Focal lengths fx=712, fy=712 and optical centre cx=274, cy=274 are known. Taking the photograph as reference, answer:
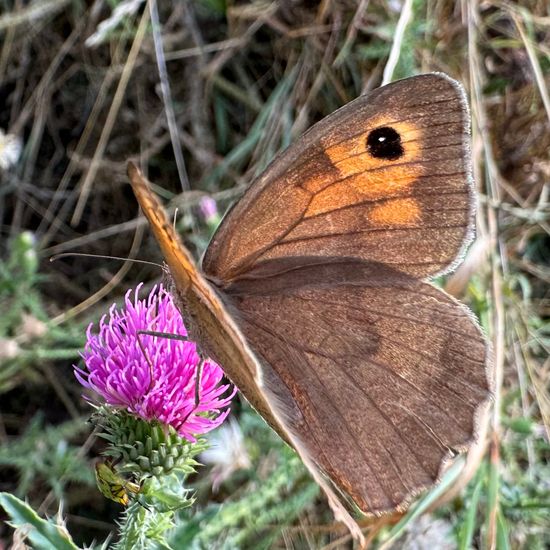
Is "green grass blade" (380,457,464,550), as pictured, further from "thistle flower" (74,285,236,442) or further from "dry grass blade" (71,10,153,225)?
"dry grass blade" (71,10,153,225)

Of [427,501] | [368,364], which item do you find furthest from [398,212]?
[427,501]

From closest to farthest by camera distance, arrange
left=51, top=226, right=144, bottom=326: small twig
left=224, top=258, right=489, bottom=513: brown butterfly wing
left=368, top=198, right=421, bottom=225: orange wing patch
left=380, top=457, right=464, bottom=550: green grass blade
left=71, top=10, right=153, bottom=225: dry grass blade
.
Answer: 1. left=224, top=258, right=489, bottom=513: brown butterfly wing
2. left=368, top=198, right=421, bottom=225: orange wing patch
3. left=380, top=457, right=464, bottom=550: green grass blade
4. left=51, top=226, right=144, bottom=326: small twig
5. left=71, top=10, right=153, bottom=225: dry grass blade

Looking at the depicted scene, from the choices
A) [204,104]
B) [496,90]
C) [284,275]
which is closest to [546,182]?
[496,90]

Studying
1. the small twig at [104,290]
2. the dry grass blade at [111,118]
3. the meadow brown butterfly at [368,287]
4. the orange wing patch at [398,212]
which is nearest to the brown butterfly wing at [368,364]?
the meadow brown butterfly at [368,287]

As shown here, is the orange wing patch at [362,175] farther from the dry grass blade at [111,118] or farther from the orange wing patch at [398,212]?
the dry grass blade at [111,118]

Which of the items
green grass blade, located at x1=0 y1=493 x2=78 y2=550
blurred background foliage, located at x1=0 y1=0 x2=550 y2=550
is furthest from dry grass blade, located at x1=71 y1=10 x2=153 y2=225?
green grass blade, located at x1=0 y1=493 x2=78 y2=550

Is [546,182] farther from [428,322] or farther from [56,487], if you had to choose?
[56,487]
